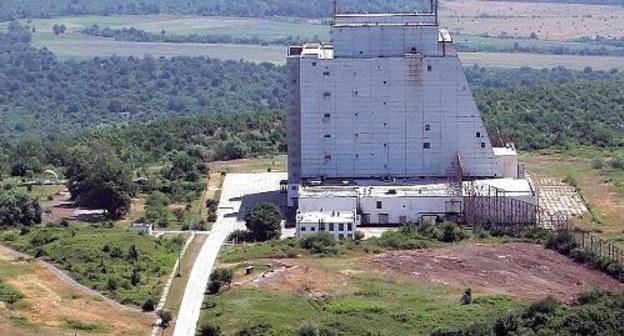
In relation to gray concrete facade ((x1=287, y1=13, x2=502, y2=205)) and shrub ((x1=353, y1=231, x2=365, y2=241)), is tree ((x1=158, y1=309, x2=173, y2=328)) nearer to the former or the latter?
shrub ((x1=353, y1=231, x2=365, y2=241))

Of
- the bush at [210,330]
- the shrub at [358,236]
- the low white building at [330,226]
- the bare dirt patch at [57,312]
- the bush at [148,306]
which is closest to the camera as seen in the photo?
the bush at [210,330]

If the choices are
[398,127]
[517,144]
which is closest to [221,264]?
[398,127]

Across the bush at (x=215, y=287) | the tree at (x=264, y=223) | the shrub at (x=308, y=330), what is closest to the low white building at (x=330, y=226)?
the tree at (x=264, y=223)

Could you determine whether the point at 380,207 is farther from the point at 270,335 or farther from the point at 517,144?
the point at 517,144

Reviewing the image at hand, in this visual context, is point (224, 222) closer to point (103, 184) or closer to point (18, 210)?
point (103, 184)

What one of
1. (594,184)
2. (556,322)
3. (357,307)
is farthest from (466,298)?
(594,184)

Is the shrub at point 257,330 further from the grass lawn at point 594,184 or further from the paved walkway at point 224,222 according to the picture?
the grass lawn at point 594,184
